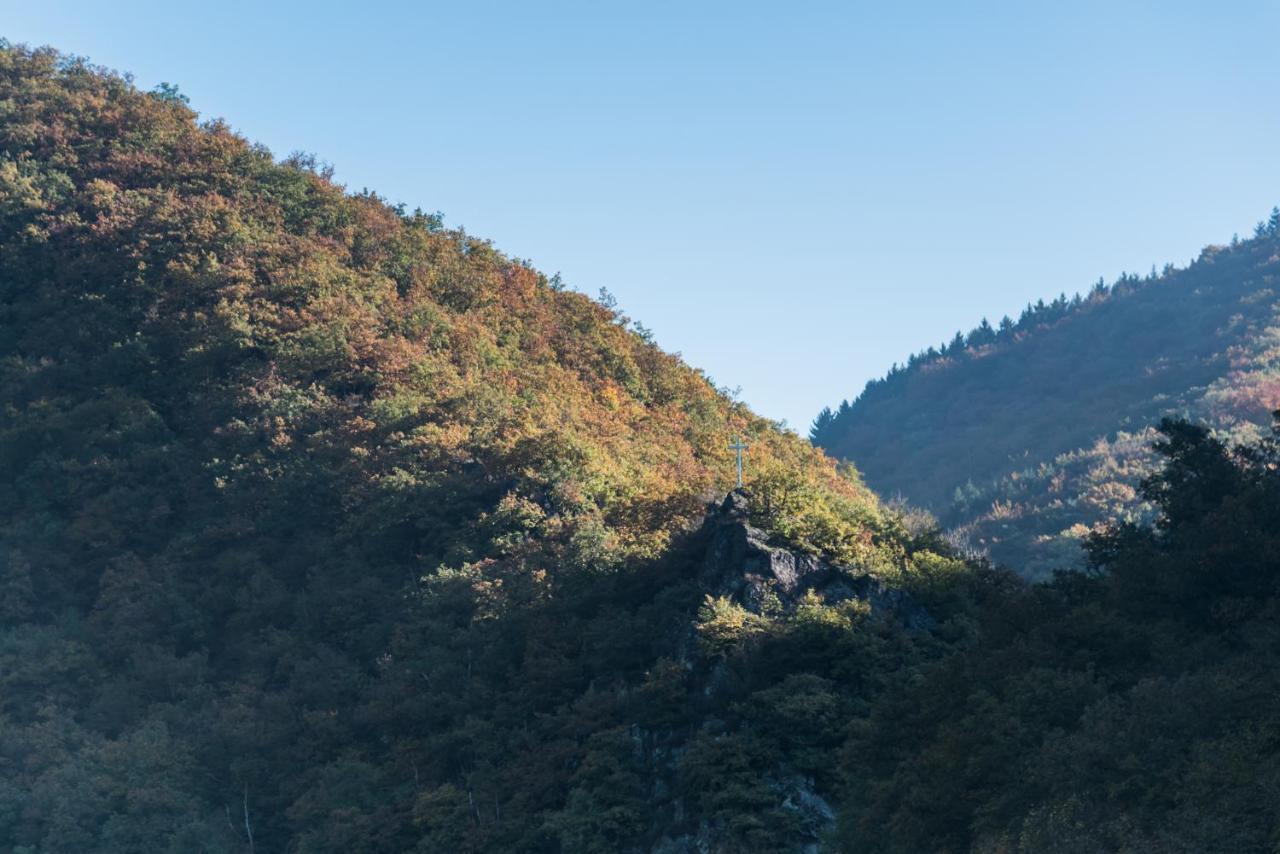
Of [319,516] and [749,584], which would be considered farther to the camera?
[319,516]

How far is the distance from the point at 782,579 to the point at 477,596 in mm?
10980

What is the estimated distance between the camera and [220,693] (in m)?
46.3

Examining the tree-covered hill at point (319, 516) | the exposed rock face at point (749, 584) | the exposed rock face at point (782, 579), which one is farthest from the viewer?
Answer: the tree-covered hill at point (319, 516)

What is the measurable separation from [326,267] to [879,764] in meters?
44.5

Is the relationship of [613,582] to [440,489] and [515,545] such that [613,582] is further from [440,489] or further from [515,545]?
[440,489]

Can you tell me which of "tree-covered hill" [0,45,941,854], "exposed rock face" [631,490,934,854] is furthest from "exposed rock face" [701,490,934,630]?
"tree-covered hill" [0,45,941,854]

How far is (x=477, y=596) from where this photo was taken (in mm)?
42656

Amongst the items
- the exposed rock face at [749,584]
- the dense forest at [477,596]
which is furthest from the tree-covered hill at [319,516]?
the exposed rock face at [749,584]

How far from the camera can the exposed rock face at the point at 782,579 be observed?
36656mm

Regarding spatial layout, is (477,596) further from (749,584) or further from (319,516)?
(319,516)

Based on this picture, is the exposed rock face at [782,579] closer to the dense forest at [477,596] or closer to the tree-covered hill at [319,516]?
the dense forest at [477,596]

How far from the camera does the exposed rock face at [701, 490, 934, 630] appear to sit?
36656mm

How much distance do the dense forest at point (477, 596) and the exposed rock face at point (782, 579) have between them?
0.33ft

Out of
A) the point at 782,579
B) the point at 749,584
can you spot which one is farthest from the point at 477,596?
the point at 782,579
